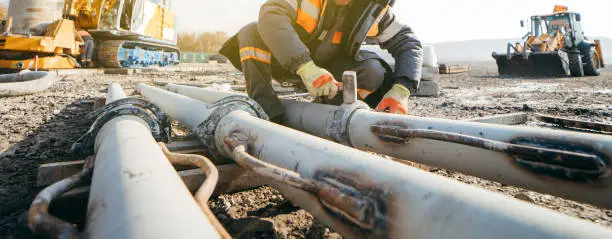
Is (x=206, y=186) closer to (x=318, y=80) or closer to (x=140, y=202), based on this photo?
(x=140, y=202)

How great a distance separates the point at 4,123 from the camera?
2.74m

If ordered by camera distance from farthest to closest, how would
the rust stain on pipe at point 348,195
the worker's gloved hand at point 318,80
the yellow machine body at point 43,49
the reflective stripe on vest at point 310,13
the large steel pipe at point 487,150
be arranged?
the yellow machine body at point 43,49
the reflective stripe on vest at point 310,13
the worker's gloved hand at point 318,80
the large steel pipe at point 487,150
the rust stain on pipe at point 348,195

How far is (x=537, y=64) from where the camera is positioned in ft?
35.6

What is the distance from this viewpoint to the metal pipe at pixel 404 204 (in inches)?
22.6

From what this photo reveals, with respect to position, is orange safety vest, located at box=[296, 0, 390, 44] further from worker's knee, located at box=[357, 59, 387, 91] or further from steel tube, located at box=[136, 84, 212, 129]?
steel tube, located at box=[136, 84, 212, 129]

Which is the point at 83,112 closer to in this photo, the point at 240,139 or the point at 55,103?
the point at 55,103

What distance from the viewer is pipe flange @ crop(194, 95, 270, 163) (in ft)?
5.24

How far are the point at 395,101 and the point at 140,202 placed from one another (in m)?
1.91

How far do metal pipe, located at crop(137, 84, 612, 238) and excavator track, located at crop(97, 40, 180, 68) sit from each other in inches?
361

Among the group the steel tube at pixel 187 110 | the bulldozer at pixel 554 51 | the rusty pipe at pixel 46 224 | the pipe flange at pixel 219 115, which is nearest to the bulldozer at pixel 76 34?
the steel tube at pixel 187 110

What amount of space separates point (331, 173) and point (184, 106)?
1587mm

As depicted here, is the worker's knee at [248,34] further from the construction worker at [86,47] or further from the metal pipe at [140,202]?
the construction worker at [86,47]

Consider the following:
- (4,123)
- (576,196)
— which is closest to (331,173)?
(576,196)

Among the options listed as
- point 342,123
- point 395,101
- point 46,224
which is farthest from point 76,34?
point 46,224
